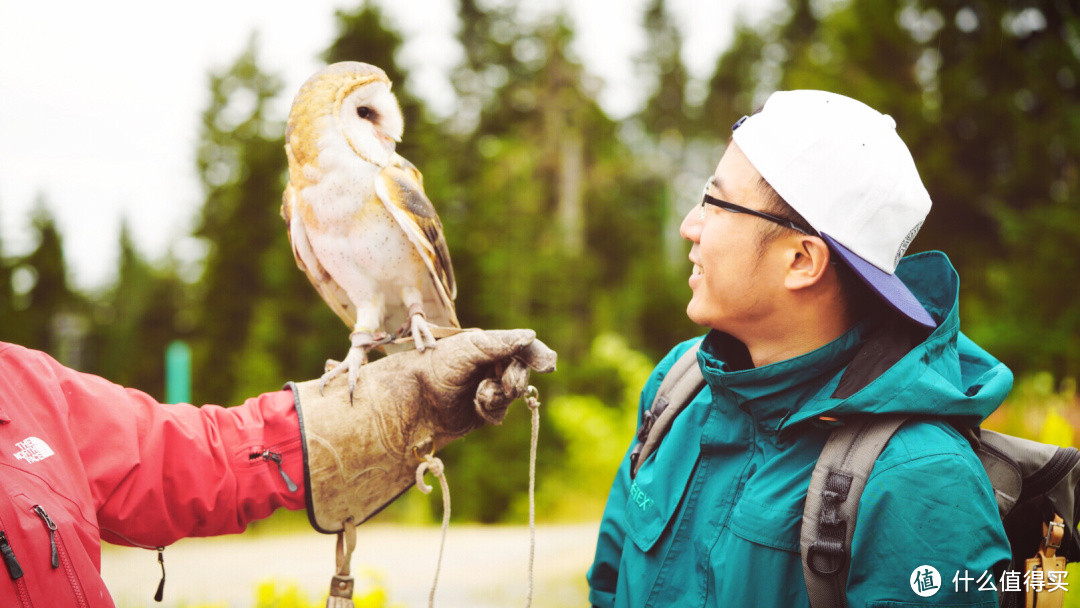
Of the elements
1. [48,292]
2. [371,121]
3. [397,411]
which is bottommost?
[48,292]

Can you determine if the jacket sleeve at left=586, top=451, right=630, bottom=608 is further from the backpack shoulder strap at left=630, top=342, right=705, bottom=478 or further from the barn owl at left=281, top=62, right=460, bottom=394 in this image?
the barn owl at left=281, top=62, right=460, bottom=394

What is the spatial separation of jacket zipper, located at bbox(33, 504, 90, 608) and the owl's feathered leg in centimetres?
92

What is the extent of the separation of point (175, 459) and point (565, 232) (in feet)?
36.1

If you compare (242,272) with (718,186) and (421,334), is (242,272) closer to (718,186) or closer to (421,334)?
(421,334)

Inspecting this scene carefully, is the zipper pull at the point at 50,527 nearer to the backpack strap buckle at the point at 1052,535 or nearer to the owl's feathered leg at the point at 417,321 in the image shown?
the owl's feathered leg at the point at 417,321

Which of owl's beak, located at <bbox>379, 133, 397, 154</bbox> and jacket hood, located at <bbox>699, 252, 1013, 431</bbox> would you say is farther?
owl's beak, located at <bbox>379, 133, 397, 154</bbox>

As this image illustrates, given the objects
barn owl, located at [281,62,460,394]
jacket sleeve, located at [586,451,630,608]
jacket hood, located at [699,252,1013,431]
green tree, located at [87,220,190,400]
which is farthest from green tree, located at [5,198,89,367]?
jacket hood, located at [699,252,1013,431]

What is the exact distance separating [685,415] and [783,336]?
285mm

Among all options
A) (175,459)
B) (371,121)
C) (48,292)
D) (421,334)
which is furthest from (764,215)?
(48,292)

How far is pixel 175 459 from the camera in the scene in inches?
66.0

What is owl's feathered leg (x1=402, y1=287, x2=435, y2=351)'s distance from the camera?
2.00m

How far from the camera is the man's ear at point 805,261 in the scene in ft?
4.72

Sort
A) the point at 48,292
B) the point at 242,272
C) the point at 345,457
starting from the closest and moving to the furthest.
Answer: the point at 345,457 < the point at 242,272 < the point at 48,292

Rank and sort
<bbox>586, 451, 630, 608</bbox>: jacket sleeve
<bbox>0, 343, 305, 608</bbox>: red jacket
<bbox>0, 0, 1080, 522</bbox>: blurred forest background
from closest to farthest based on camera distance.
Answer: <bbox>0, 343, 305, 608</bbox>: red jacket < <bbox>586, 451, 630, 608</bbox>: jacket sleeve < <bbox>0, 0, 1080, 522</bbox>: blurred forest background
